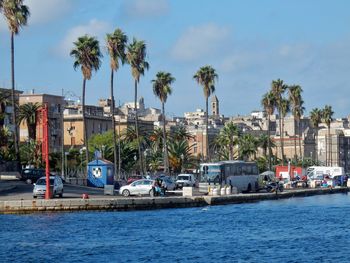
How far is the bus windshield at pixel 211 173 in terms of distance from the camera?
88.9 m

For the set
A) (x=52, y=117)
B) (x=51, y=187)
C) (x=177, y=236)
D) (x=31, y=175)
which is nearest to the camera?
(x=177, y=236)

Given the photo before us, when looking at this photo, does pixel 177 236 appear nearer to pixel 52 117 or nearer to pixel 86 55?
pixel 86 55

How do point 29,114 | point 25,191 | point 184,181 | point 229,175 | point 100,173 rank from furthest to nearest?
point 29,114 < point 184,181 < point 229,175 < point 100,173 < point 25,191

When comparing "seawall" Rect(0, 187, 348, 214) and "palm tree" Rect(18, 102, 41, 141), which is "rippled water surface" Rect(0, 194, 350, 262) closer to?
"seawall" Rect(0, 187, 348, 214)

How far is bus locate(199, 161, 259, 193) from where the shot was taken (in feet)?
291

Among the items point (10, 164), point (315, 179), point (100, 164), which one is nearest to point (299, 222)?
point (100, 164)

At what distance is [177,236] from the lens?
49781mm

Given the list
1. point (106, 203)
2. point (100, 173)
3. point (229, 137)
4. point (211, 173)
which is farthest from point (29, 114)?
point (106, 203)

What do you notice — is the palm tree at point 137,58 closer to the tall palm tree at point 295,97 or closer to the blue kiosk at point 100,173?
the blue kiosk at point 100,173

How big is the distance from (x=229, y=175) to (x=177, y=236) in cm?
4121

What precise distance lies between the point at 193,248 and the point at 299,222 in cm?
1819

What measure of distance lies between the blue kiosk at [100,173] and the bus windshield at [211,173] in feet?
30.1

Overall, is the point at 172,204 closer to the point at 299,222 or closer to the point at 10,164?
the point at 299,222

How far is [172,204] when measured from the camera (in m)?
71.2
